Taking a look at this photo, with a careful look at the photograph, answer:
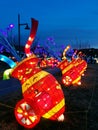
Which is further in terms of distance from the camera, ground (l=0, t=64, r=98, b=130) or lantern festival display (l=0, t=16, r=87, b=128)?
ground (l=0, t=64, r=98, b=130)

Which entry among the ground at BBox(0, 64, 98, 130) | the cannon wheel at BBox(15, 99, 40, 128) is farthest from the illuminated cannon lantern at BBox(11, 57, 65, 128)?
the ground at BBox(0, 64, 98, 130)

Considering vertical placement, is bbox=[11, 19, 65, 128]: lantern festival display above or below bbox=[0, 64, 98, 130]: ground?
above

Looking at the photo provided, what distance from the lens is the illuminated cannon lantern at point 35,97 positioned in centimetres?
827

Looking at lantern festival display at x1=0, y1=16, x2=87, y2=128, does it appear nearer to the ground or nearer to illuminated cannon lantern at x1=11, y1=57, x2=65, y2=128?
illuminated cannon lantern at x1=11, y1=57, x2=65, y2=128

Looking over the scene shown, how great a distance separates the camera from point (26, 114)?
8.30 m

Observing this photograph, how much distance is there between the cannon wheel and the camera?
324 inches

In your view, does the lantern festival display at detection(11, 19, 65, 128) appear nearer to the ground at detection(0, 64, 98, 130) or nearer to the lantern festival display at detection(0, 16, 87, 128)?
the lantern festival display at detection(0, 16, 87, 128)

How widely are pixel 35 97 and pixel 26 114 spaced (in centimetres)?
56

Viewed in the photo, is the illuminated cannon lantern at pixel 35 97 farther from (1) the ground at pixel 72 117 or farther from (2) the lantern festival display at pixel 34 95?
(1) the ground at pixel 72 117

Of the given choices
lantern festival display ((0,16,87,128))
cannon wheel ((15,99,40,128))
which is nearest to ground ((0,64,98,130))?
lantern festival display ((0,16,87,128))

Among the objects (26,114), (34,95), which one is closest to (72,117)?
(34,95)

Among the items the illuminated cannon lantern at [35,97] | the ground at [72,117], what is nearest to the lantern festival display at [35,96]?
the illuminated cannon lantern at [35,97]

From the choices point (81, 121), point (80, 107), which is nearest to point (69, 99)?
point (80, 107)

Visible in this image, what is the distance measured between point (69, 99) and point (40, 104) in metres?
5.21
